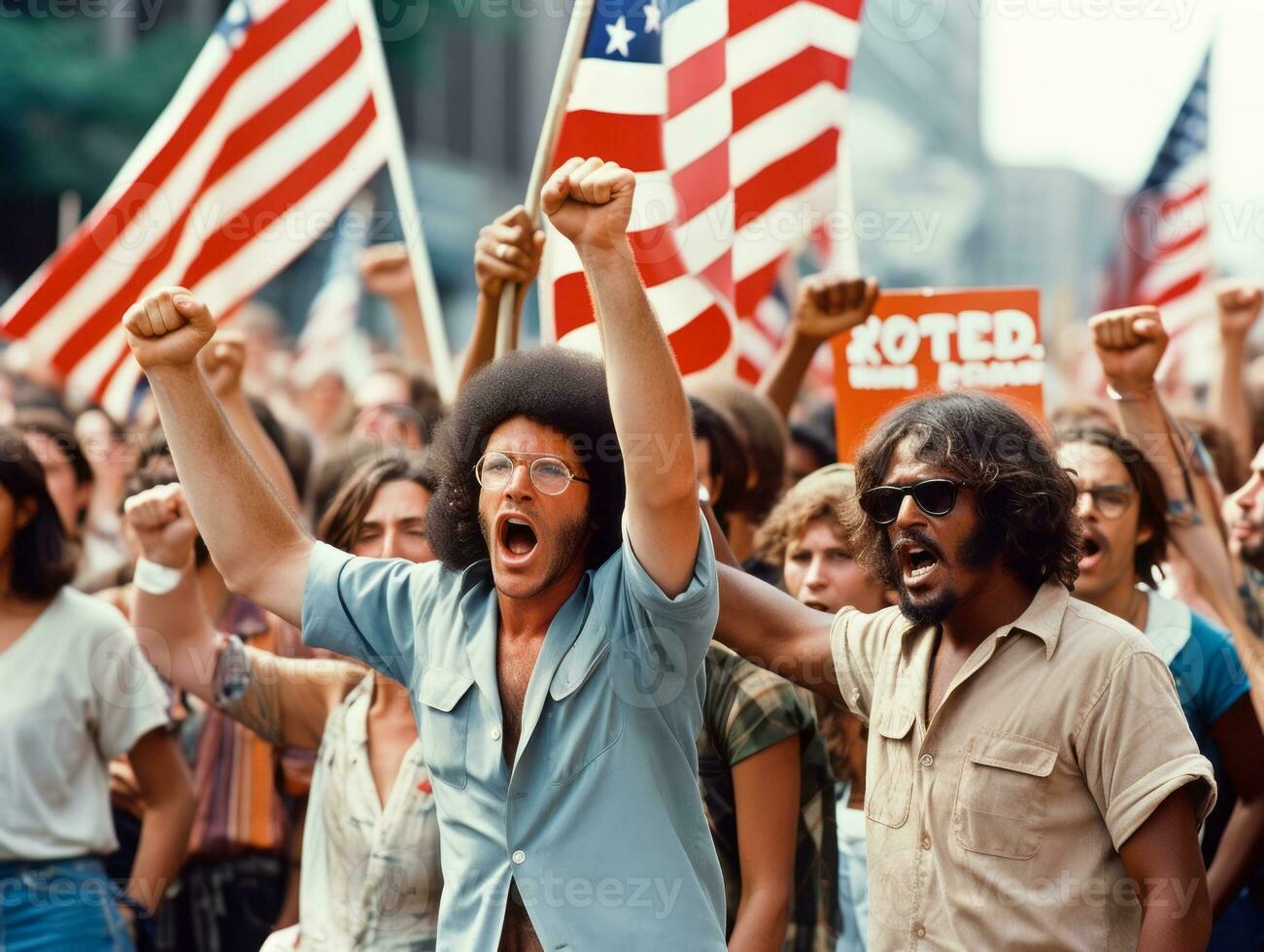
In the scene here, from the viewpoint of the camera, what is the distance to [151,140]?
21.2 ft

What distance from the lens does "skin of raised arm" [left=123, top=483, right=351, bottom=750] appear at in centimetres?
389

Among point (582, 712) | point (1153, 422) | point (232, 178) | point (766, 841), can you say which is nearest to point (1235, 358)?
point (1153, 422)

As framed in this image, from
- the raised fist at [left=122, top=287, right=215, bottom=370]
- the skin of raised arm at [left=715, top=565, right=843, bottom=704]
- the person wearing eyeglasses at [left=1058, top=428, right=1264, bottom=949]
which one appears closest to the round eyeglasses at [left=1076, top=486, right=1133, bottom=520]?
the person wearing eyeglasses at [left=1058, top=428, right=1264, bottom=949]

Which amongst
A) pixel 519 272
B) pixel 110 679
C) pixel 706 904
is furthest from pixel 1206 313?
pixel 706 904

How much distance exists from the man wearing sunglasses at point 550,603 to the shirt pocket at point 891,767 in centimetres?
42

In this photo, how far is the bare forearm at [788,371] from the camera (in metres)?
5.59

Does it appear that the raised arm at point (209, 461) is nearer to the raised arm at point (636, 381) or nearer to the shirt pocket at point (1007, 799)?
the raised arm at point (636, 381)

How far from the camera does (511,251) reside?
4.34 metres

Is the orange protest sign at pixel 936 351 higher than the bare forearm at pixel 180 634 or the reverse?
higher

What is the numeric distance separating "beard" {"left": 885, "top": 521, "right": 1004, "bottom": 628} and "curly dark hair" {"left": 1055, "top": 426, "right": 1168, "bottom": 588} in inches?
48.7

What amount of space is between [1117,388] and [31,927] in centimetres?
286

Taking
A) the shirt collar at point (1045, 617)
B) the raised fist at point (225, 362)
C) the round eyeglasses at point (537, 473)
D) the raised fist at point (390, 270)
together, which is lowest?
the shirt collar at point (1045, 617)

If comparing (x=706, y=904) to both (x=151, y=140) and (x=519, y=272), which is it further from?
(x=151, y=140)

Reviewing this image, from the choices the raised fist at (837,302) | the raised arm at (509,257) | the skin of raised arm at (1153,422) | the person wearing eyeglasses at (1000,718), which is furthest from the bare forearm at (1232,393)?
the person wearing eyeglasses at (1000,718)
